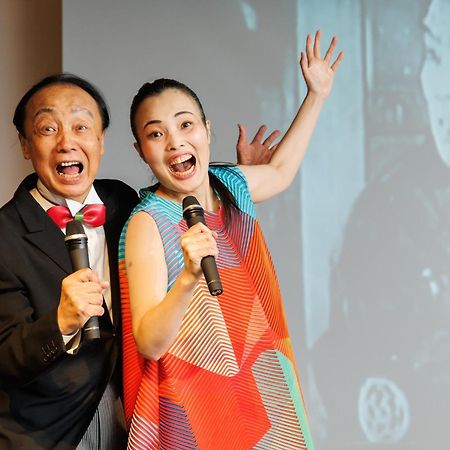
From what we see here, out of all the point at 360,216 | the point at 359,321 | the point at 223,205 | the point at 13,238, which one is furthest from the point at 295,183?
the point at 13,238

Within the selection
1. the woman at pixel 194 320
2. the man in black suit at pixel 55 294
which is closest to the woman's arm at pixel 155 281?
the woman at pixel 194 320

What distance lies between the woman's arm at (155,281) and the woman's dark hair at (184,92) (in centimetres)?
24

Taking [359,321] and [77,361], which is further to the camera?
[359,321]

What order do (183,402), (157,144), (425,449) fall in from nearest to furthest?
(183,402) < (157,144) < (425,449)

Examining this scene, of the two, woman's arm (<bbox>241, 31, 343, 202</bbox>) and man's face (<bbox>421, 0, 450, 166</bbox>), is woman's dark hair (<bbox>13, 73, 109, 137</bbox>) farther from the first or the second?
man's face (<bbox>421, 0, 450, 166</bbox>)

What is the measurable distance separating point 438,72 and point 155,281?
2.44 m

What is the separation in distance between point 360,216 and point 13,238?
2147mm

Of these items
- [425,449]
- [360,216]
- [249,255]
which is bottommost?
[425,449]

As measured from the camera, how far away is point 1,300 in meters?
1.97

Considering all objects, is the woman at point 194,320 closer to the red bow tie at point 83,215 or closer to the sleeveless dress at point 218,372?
the sleeveless dress at point 218,372

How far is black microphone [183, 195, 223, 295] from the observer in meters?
1.65

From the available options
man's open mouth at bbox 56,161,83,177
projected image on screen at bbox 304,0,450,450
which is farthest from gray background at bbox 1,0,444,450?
man's open mouth at bbox 56,161,83,177

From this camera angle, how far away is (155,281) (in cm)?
193

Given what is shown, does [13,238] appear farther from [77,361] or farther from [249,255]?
[249,255]
